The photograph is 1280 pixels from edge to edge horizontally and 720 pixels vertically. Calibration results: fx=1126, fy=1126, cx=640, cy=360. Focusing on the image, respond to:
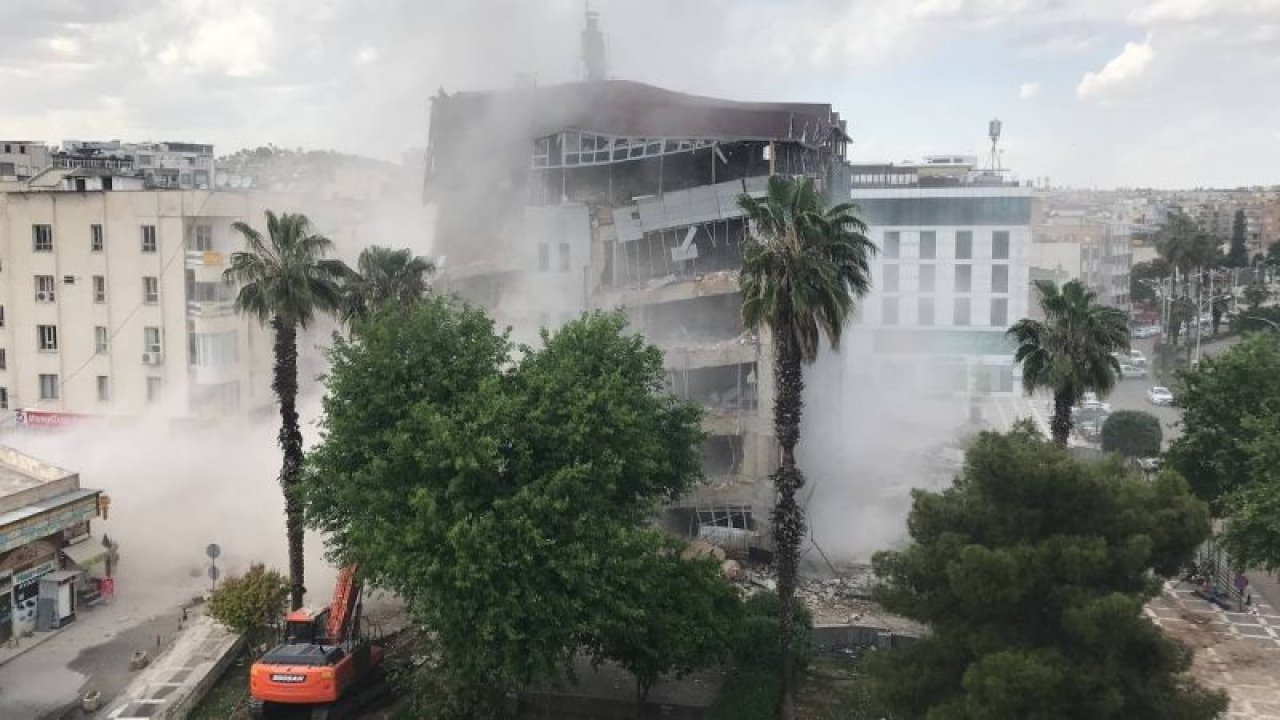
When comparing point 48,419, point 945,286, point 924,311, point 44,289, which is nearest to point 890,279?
point 924,311

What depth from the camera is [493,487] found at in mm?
21375

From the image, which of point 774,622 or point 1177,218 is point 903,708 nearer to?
point 774,622

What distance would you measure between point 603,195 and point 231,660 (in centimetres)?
2219

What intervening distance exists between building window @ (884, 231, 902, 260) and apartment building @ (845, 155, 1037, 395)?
0.21ft

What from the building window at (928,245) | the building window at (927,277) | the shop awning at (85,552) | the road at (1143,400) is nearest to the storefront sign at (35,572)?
the shop awning at (85,552)

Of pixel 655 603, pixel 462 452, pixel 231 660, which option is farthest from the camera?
pixel 231 660

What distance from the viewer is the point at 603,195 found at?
141 feet

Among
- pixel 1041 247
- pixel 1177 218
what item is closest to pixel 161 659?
pixel 1041 247

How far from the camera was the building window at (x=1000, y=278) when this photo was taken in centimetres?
6981

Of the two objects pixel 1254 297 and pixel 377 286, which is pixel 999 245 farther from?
pixel 377 286

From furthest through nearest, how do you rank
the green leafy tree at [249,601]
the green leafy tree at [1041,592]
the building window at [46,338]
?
the building window at [46,338] < the green leafy tree at [249,601] < the green leafy tree at [1041,592]

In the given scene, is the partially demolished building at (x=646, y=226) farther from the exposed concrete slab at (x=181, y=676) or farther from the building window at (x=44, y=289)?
the building window at (x=44, y=289)

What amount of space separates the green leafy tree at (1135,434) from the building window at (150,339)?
43.7 meters

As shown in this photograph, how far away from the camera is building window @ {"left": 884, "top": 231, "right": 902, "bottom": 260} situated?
72.1m
